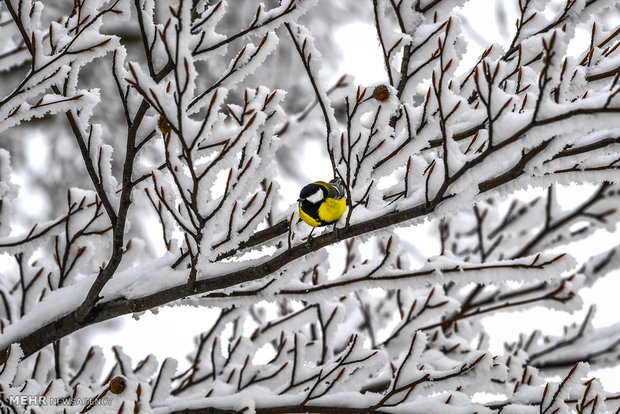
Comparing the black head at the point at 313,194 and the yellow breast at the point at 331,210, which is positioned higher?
the black head at the point at 313,194

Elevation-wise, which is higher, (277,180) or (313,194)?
(277,180)

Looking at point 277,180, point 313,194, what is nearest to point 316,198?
point 313,194

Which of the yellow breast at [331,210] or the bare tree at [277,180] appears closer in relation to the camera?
the bare tree at [277,180]

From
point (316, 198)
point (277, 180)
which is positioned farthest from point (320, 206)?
point (277, 180)

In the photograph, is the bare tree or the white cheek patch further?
the white cheek patch

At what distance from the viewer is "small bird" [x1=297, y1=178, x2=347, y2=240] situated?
166 cm

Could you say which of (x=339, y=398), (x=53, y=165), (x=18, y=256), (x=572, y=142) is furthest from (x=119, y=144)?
(x=572, y=142)

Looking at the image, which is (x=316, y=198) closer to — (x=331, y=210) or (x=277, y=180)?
(x=331, y=210)

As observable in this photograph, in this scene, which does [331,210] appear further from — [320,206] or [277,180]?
[277,180]

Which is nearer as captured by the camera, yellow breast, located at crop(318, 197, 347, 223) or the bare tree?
the bare tree

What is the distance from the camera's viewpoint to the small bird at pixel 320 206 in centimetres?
166

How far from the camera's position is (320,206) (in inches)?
65.3

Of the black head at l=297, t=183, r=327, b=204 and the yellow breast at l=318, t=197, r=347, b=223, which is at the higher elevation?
the black head at l=297, t=183, r=327, b=204

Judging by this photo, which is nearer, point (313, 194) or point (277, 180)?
point (313, 194)
